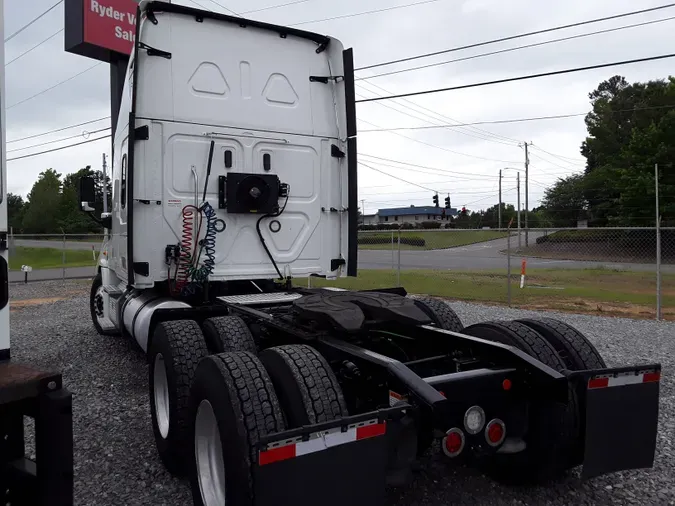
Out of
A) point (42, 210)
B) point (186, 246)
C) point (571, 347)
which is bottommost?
point (571, 347)

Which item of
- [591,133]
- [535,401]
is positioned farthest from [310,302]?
[591,133]

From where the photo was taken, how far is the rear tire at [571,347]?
3.55m

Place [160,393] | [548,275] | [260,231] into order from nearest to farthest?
[160,393], [260,231], [548,275]

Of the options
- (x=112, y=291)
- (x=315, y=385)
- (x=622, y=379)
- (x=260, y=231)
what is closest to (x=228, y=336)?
(x=315, y=385)

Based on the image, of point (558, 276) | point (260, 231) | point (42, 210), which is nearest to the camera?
point (260, 231)

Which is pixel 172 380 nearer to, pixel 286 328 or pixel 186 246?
pixel 286 328

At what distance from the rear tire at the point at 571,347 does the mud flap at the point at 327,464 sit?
158cm

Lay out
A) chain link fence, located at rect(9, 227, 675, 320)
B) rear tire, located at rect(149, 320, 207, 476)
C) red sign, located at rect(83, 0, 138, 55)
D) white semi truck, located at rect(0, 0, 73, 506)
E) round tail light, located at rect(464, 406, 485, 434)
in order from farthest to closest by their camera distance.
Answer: red sign, located at rect(83, 0, 138, 55) → chain link fence, located at rect(9, 227, 675, 320) → rear tire, located at rect(149, 320, 207, 476) → round tail light, located at rect(464, 406, 485, 434) → white semi truck, located at rect(0, 0, 73, 506)

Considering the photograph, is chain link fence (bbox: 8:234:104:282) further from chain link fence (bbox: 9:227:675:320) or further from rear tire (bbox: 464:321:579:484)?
rear tire (bbox: 464:321:579:484)

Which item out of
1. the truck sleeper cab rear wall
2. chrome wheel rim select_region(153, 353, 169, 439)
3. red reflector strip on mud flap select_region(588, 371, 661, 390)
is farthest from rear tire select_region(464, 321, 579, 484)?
the truck sleeper cab rear wall

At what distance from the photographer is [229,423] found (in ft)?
8.84

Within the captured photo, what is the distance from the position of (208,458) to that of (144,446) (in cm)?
150

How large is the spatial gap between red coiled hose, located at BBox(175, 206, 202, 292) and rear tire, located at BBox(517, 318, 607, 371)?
311 centimetres

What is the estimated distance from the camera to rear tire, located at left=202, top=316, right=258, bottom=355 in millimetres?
4047
